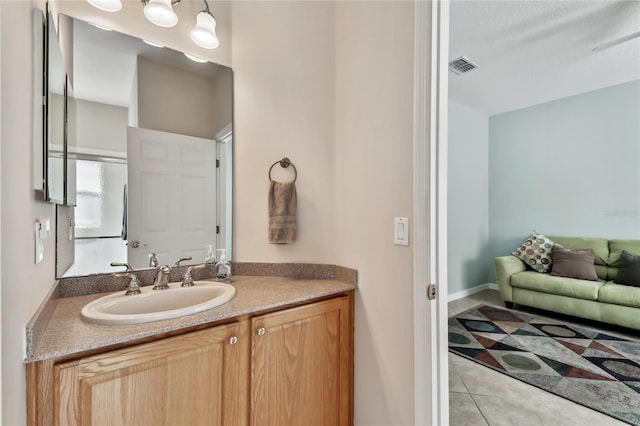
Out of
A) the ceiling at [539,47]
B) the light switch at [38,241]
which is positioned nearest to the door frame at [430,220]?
the light switch at [38,241]

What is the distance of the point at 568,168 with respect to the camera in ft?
12.4

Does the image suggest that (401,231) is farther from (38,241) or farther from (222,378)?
(38,241)

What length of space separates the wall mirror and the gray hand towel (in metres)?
0.26

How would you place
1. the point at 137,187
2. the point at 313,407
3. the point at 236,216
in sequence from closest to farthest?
the point at 313,407 → the point at 137,187 → the point at 236,216

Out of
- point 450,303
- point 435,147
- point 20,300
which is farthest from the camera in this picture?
point 450,303

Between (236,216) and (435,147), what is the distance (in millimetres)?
1082

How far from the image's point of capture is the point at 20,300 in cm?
71

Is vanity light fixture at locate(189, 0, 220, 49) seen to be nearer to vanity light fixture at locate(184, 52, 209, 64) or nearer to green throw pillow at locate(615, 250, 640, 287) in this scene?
vanity light fixture at locate(184, 52, 209, 64)

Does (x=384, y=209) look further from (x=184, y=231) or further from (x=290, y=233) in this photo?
(x=184, y=231)

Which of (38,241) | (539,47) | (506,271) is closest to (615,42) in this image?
(539,47)

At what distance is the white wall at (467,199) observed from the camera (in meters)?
3.93

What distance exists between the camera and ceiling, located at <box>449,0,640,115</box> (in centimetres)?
222

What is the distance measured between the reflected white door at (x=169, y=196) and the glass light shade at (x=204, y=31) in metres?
0.49

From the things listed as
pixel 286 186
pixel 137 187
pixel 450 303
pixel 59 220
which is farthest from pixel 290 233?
pixel 450 303
